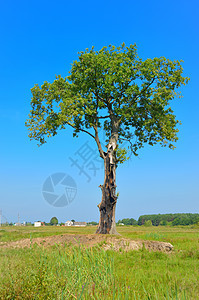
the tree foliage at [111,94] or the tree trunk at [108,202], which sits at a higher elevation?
the tree foliage at [111,94]

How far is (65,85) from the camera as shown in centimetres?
2411

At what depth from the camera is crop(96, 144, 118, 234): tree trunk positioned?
71.6 feet

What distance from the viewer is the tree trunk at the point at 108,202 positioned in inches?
859

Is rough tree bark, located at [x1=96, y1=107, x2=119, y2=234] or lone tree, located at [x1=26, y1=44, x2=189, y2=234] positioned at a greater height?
lone tree, located at [x1=26, y1=44, x2=189, y2=234]

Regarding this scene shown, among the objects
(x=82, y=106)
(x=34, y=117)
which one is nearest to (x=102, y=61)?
(x=82, y=106)

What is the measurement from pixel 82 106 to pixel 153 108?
608 centimetres

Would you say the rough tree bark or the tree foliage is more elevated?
the tree foliage

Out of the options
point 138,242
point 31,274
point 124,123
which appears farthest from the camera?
point 124,123

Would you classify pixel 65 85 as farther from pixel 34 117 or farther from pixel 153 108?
pixel 153 108

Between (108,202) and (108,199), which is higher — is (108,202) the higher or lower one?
the lower one

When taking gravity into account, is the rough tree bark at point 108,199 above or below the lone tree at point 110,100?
below

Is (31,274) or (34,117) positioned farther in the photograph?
(34,117)

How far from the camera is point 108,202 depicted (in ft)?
71.9

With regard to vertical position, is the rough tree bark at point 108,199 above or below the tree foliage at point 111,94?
below
